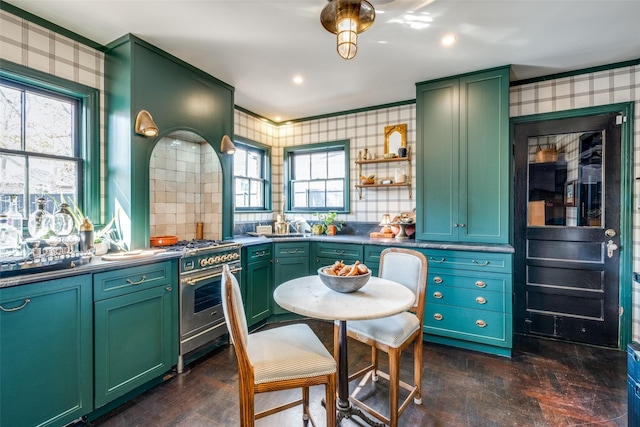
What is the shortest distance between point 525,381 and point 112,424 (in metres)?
2.96

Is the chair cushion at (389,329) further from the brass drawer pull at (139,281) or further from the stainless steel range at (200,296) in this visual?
the brass drawer pull at (139,281)

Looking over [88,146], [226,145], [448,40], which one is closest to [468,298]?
[448,40]

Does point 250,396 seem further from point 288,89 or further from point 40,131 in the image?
point 288,89

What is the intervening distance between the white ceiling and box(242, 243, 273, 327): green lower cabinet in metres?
1.91

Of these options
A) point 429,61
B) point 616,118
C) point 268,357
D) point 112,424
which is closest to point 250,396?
point 268,357

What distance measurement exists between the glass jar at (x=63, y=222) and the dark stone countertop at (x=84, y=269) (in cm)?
27

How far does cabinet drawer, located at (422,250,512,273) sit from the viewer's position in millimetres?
2679

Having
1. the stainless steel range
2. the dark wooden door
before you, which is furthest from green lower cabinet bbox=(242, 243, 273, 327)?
the dark wooden door

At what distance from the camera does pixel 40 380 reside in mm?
1634

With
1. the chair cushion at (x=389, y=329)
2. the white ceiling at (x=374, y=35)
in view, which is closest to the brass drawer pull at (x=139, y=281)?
the chair cushion at (x=389, y=329)

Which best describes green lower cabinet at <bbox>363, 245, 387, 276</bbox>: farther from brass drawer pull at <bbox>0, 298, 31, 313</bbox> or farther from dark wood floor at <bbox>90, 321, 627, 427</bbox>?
brass drawer pull at <bbox>0, 298, 31, 313</bbox>

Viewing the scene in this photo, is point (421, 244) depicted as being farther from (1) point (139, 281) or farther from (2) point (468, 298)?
(1) point (139, 281)

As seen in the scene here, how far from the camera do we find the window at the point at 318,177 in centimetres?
429

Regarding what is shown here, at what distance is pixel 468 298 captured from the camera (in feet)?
9.18
